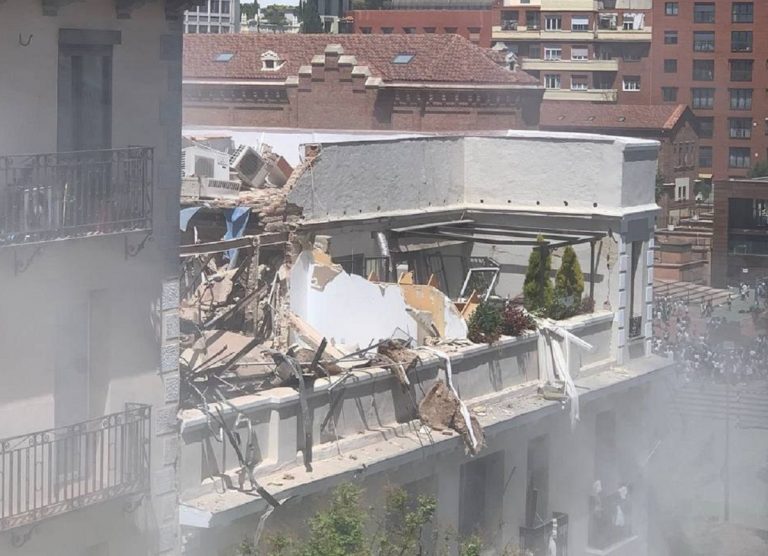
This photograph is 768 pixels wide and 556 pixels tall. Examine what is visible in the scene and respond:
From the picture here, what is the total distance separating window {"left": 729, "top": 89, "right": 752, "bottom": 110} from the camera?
10338 cm

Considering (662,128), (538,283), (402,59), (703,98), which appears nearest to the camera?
(538,283)

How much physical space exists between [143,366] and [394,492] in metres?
2.66

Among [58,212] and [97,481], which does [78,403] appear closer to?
[97,481]

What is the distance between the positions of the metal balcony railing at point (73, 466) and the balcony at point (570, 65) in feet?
297

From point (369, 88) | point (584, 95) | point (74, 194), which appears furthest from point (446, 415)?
point (584, 95)

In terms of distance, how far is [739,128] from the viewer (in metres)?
104

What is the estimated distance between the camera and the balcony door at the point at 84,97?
46.9ft

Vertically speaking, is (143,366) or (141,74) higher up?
(141,74)

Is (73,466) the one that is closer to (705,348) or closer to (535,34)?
(705,348)

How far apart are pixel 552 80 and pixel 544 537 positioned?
84.3m

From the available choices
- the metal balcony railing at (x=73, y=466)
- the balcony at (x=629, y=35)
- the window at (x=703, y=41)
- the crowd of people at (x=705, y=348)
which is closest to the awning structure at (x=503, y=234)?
the metal balcony railing at (x=73, y=466)

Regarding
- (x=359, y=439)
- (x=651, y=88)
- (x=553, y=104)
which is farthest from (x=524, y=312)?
(x=651, y=88)

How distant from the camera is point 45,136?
1414 centimetres

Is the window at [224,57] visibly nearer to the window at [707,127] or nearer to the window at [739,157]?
the window at [707,127]
